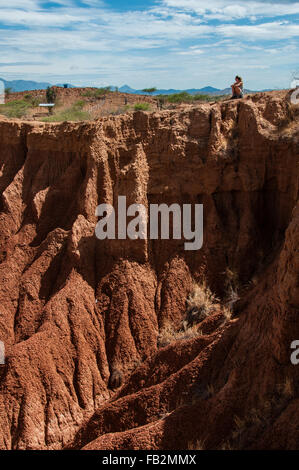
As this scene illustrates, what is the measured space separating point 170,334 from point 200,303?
112 cm

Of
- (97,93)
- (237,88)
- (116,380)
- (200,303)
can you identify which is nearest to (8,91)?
(97,93)

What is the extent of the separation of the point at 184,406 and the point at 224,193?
657 centimetres

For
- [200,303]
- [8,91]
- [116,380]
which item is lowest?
[116,380]

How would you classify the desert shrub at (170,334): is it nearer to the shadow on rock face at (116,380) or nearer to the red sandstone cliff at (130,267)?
the red sandstone cliff at (130,267)

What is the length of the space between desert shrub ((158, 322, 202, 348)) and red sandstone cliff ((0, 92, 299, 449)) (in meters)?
0.25

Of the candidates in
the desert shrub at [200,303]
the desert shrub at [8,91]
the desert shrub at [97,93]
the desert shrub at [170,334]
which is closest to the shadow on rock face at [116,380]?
the desert shrub at [170,334]

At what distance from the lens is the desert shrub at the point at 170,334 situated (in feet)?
38.2

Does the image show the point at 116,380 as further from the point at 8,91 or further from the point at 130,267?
the point at 8,91

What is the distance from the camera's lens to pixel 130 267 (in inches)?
534

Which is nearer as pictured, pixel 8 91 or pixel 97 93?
pixel 97 93

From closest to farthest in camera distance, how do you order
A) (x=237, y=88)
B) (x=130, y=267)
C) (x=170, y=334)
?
(x=170, y=334) < (x=130, y=267) < (x=237, y=88)

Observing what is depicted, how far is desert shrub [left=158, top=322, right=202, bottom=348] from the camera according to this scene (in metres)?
11.6
